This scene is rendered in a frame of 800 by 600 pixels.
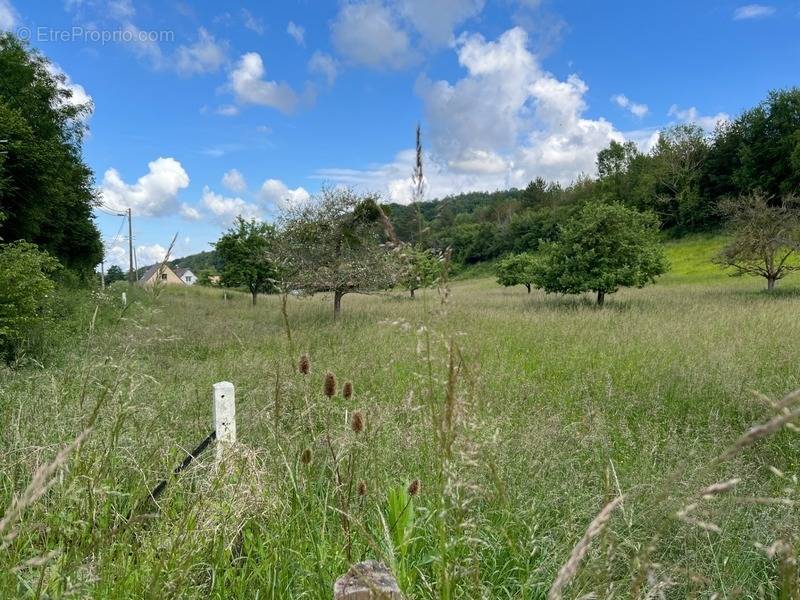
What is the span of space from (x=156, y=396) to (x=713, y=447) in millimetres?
5834

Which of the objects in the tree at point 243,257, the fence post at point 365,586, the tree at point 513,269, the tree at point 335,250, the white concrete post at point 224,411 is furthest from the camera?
the tree at point 513,269

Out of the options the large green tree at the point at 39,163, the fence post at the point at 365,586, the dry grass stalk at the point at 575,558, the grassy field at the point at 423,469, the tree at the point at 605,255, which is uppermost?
the large green tree at the point at 39,163

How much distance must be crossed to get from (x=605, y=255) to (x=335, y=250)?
30.5ft

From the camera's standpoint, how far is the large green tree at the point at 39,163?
16.0m

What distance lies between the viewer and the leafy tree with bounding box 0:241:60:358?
746 centimetres

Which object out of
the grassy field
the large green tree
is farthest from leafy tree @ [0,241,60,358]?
the large green tree

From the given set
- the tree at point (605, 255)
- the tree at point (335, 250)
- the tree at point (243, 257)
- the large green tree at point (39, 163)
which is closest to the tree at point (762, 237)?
the tree at point (605, 255)

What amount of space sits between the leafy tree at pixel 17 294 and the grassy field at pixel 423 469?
82 cm

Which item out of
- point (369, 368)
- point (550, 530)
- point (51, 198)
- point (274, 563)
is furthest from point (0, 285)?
point (51, 198)

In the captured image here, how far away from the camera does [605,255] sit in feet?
54.4

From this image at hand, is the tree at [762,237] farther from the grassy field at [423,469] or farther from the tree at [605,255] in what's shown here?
the grassy field at [423,469]

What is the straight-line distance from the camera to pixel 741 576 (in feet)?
8.20

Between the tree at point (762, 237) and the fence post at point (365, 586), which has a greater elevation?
the tree at point (762, 237)

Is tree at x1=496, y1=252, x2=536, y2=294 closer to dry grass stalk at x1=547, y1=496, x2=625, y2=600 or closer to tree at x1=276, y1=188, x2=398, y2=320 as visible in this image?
tree at x1=276, y1=188, x2=398, y2=320
